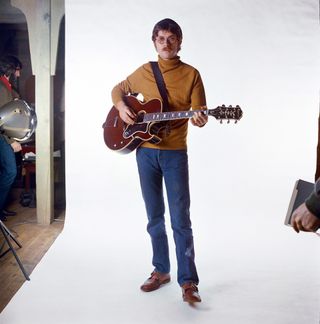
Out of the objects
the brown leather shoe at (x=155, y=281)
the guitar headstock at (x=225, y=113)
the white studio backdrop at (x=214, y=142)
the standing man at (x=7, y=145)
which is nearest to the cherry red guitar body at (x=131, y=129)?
the white studio backdrop at (x=214, y=142)

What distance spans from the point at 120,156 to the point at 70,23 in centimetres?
87

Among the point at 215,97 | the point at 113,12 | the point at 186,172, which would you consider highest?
the point at 113,12

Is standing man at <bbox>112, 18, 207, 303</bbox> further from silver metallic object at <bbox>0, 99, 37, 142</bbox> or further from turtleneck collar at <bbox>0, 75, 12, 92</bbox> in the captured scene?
turtleneck collar at <bbox>0, 75, 12, 92</bbox>

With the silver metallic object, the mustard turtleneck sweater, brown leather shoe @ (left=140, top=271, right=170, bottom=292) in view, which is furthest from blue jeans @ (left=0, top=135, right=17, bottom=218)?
brown leather shoe @ (left=140, top=271, right=170, bottom=292)

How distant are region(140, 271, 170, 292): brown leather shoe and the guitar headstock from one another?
95 centimetres

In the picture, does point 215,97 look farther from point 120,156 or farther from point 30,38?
point 30,38

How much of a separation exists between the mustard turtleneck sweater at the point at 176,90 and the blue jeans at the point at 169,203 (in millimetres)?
66

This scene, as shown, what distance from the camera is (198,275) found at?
2.84 metres

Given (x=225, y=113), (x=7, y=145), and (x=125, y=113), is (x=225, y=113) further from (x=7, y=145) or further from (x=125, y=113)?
(x=7, y=145)

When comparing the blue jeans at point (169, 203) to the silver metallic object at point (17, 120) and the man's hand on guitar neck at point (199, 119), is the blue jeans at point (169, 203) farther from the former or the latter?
the silver metallic object at point (17, 120)

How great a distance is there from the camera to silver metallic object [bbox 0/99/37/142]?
287 cm

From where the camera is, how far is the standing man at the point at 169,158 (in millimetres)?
2678

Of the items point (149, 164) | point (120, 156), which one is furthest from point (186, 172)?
point (120, 156)

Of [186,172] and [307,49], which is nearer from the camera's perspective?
[186,172]
